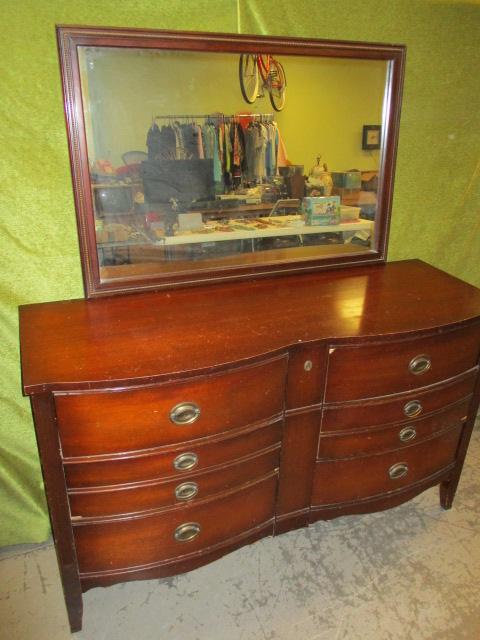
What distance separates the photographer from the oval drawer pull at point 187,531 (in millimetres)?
1283

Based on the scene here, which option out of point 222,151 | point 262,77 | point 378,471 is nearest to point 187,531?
point 378,471

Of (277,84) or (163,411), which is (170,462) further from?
(277,84)

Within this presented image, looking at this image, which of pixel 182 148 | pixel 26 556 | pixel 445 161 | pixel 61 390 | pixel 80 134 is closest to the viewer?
pixel 61 390

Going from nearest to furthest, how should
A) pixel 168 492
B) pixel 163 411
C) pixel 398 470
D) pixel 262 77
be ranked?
pixel 163 411 → pixel 168 492 → pixel 262 77 → pixel 398 470

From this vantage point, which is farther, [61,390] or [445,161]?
[445,161]

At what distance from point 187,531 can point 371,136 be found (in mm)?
1443

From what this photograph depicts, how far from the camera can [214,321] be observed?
1.29m

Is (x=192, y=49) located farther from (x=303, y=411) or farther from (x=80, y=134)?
(x=303, y=411)

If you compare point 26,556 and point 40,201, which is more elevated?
point 40,201

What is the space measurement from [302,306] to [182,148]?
0.60m

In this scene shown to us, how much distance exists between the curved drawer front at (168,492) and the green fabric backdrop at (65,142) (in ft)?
1.72

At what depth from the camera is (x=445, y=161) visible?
183 cm

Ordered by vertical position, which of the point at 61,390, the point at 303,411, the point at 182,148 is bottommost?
the point at 303,411

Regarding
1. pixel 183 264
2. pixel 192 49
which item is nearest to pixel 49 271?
pixel 183 264
